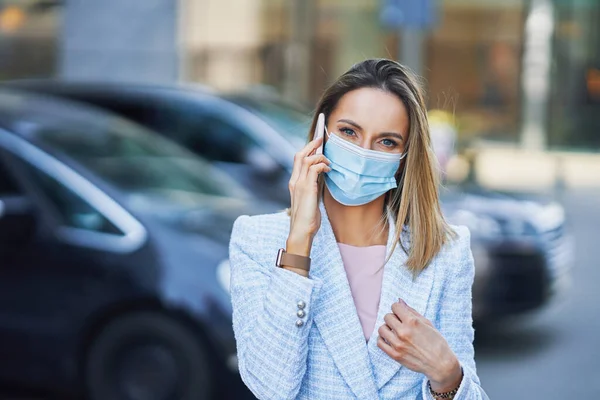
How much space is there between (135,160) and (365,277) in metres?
4.36

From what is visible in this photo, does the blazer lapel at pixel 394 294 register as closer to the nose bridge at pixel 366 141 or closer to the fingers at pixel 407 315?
the fingers at pixel 407 315

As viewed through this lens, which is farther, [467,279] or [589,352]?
[589,352]

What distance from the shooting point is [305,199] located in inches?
88.8

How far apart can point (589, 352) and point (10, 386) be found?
4.13 m

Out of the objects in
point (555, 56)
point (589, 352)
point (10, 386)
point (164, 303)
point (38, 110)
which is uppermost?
point (38, 110)

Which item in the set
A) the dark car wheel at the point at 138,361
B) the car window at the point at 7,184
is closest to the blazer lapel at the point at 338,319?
the dark car wheel at the point at 138,361

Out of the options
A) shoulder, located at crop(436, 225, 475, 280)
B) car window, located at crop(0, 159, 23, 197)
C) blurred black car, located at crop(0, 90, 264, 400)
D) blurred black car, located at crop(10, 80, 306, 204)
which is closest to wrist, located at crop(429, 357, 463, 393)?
shoulder, located at crop(436, 225, 475, 280)

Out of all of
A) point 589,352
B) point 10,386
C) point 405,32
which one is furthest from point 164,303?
point 405,32

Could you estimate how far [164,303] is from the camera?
5320mm

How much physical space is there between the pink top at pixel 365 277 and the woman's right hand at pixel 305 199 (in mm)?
136

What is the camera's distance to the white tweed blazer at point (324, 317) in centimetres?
216

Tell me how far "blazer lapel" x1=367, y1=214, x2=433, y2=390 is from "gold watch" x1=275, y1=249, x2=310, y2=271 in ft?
0.65

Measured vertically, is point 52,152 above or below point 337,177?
below

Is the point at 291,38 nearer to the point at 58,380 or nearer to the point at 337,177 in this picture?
the point at 58,380
